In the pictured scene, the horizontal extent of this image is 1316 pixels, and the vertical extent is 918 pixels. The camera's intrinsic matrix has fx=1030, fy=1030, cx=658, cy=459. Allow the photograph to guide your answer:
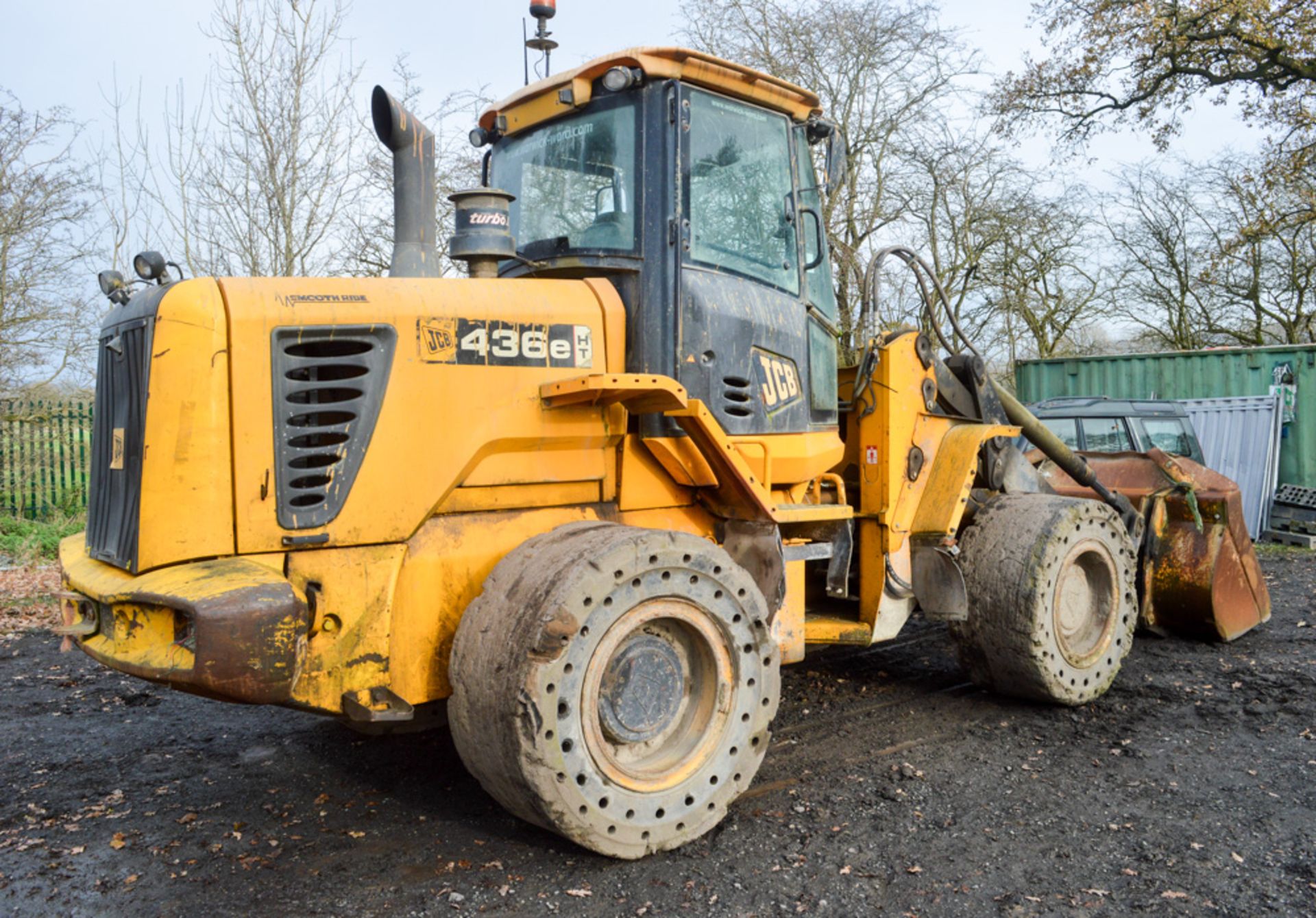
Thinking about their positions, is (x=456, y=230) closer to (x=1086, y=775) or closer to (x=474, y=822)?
(x=474, y=822)

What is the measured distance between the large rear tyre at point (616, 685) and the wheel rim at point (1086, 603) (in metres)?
2.25

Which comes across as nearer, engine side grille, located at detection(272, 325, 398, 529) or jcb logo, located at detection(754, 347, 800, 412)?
engine side grille, located at detection(272, 325, 398, 529)

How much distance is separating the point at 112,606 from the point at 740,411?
8.24 ft

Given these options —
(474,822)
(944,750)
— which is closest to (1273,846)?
(944,750)

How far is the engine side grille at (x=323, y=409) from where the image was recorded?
11.4 ft

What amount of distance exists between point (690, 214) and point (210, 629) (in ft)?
8.05

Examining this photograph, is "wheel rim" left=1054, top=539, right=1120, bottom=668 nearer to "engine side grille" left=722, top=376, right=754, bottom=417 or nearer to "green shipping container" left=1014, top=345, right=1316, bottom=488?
"engine side grille" left=722, top=376, right=754, bottom=417

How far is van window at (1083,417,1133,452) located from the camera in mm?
11930

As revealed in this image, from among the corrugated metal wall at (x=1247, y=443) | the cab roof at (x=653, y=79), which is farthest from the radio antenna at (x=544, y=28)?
the corrugated metal wall at (x=1247, y=443)

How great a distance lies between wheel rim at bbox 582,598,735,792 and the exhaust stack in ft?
5.55

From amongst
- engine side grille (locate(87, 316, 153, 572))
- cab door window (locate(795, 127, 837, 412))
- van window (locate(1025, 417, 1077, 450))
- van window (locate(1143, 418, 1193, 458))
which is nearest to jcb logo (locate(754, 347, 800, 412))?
cab door window (locate(795, 127, 837, 412))

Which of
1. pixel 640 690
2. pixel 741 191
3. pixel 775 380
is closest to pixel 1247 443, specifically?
pixel 775 380

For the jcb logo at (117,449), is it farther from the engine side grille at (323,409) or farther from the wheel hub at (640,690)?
the wheel hub at (640,690)

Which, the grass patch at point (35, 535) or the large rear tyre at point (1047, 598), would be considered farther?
the grass patch at point (35, 535)
